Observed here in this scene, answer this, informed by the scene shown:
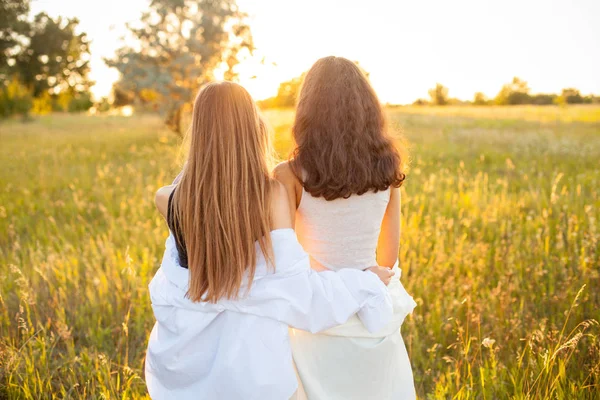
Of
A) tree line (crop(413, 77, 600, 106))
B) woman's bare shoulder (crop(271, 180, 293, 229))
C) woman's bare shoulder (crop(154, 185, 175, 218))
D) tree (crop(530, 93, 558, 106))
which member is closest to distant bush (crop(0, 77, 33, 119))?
woman's bare shoulder (crop(154, 185, 175, 218))

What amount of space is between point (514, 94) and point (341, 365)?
85471mm

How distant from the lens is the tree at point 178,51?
1581 centimetres

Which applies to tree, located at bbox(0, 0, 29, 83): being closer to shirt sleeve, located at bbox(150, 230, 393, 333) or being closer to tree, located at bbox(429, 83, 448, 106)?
shirt sleeve, located at bbox(150, 230, 393, 333)

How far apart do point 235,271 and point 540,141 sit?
43.1 feet

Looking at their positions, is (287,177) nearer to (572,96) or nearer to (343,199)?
(343,199)

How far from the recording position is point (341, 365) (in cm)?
216

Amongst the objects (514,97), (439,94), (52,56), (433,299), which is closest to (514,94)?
(514,97)

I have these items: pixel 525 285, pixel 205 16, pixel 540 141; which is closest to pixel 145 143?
pixel 205 16

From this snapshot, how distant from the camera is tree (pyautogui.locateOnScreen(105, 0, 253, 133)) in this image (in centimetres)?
1581

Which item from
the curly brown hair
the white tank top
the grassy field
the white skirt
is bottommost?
the grassy field

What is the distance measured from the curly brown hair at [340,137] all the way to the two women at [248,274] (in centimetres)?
1

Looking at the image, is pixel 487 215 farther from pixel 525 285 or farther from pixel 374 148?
pixel 374 148

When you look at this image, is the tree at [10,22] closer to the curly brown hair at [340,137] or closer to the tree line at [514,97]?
the curly brown hair at [340,137]

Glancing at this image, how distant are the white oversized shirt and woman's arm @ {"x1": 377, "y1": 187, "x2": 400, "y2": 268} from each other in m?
0.41
